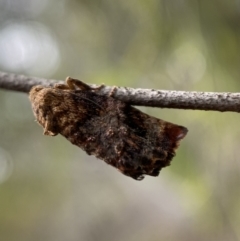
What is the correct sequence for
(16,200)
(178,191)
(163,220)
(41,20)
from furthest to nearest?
(16,200)
(163,220)
(41,20)
(178,191)

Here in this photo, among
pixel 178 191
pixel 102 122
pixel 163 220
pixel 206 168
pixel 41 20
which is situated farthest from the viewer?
pixel 163 220

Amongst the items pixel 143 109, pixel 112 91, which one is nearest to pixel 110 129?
pixel 112 91

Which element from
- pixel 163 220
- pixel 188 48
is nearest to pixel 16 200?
pixel 163 220

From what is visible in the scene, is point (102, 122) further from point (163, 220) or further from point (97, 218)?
point (97, 218)

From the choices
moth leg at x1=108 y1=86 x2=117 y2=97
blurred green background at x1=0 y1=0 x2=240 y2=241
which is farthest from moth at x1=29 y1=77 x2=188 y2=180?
blurred green background at x1=0 y1=0 x2=240 y2=241

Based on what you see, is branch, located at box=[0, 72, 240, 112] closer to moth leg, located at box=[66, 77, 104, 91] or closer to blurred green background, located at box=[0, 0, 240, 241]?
moth leg, located at box=[66, 77, 104, 91]

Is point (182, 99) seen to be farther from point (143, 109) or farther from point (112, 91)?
point (143, 109)

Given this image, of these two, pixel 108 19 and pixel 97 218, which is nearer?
pixel 108 19
